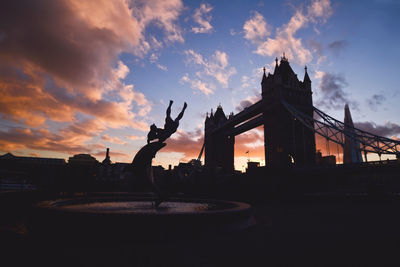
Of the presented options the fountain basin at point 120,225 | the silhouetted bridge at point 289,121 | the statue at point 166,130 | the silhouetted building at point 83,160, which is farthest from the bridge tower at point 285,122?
the silhouetted building at point 83,160

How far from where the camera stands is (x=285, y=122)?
3731 centimetres

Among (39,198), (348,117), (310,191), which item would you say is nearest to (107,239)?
(39,198)

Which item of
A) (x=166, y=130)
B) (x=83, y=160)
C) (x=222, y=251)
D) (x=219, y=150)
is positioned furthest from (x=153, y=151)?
(x=83, y=160)

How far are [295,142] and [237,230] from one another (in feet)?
115

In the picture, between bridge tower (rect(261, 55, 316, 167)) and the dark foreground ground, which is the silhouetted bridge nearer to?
bridge tower (rect(261, 55, 316, 167))

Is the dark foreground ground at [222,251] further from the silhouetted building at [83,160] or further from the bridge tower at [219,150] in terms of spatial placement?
the silhouetted building at [83,160]

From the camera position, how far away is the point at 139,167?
7.35 m

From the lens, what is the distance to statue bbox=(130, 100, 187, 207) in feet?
24.1

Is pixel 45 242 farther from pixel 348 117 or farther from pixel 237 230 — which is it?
pixel 348 117

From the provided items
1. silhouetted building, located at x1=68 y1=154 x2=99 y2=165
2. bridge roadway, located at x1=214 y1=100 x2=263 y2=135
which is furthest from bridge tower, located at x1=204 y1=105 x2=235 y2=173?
silhouetted building, located at x1=68 y1=154 x2=99 y2=165

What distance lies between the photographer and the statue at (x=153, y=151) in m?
7.34

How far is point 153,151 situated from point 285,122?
33.8m

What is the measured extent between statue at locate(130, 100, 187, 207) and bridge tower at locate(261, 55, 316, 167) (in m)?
29.7

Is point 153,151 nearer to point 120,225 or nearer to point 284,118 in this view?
point 120,225
